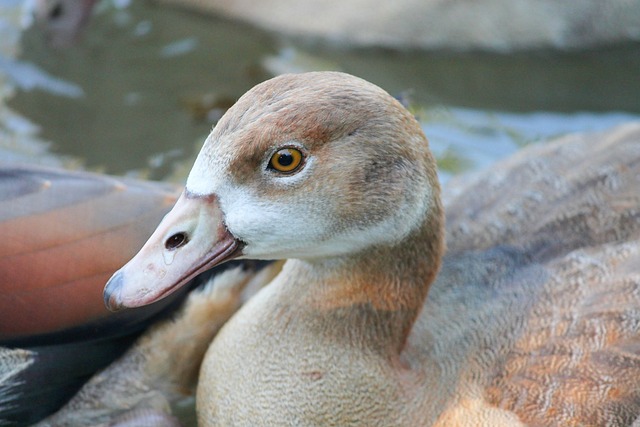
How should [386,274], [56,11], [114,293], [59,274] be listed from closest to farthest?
[114,293] → [386,274] → [59,274] → [56,11]

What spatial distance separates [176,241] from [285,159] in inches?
14.2

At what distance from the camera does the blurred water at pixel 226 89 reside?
5.38m

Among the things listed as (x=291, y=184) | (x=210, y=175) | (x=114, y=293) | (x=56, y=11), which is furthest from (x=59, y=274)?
(x=56, y=11)

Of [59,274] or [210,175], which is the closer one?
[210,175]

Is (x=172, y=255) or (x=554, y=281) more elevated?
(x=172, y=255)

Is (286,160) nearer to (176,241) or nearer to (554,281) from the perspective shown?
(176,241)

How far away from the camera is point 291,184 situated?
104 inches

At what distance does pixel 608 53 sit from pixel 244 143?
12.9 ft

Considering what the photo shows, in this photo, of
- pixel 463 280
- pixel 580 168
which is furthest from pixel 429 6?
pixel 463 280

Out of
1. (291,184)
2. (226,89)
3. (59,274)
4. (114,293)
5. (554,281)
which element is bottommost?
(226,89)

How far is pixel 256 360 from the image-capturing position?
3121 millimetres

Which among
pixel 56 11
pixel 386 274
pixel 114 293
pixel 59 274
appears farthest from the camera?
pixel 56 11

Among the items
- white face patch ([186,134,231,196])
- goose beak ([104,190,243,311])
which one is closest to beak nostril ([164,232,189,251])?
goose beak ([104,190,243,311])

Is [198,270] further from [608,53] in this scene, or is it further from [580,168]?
[608,53]
